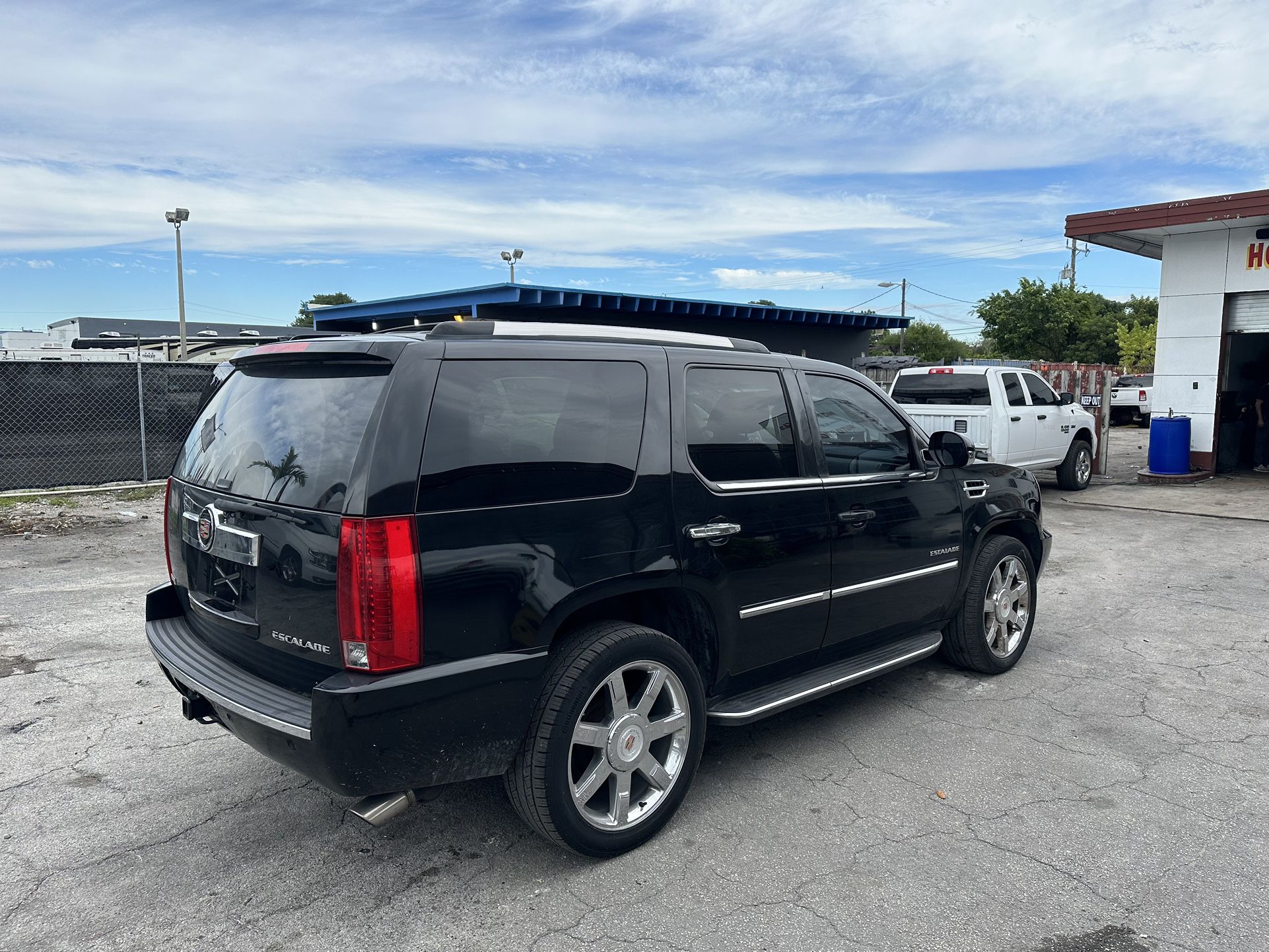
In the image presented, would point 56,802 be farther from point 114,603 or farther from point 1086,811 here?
point 1086,811

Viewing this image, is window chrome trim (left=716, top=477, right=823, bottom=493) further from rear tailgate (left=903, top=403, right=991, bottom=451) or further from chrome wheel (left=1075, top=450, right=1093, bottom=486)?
chrome wheel (left=1075, top=450, right=1093, bottom=486)

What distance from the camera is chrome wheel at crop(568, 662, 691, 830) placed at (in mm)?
3199

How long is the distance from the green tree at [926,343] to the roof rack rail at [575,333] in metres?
74.3

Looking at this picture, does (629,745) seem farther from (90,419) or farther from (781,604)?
(90,419)

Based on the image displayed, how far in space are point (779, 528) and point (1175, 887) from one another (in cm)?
184

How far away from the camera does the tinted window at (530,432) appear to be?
2.90 meters

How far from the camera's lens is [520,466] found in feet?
9.96

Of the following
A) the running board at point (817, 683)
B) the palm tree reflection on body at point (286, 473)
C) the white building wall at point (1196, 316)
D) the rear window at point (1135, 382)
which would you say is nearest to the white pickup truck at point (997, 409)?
the white building wall at point (1196, 316)

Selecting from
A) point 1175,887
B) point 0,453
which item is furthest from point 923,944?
point 0,453

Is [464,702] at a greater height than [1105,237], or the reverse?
[1105,237]

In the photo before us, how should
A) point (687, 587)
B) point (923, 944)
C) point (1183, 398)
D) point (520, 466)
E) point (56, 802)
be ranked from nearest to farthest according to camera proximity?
point (923, 944) → point (520, 466) → point (687, 587) → point (56, 802) → point (1183, 398)

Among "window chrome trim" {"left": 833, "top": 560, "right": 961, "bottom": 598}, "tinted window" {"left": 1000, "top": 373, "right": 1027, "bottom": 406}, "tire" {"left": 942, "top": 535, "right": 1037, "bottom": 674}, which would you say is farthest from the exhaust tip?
"tinted window" {"left": 1000, "top": 373, "right": 1027, "bottom": 406}

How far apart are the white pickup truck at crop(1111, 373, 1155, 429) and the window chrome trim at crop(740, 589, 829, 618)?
29.0 m

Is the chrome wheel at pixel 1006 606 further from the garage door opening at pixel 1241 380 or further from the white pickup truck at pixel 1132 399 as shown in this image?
the white pickup truck at pixel 1132 399
